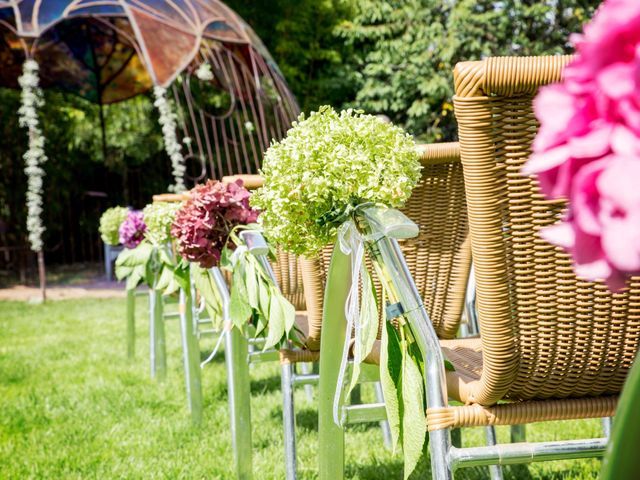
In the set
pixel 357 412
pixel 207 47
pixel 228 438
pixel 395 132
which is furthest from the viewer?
pixel 207 47

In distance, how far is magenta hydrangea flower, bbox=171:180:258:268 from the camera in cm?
185

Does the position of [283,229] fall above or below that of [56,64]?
below

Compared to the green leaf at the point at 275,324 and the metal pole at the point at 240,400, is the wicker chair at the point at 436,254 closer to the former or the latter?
the green leaf at the point at 275,324

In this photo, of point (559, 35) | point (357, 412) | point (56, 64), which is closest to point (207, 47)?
point (56, 64)

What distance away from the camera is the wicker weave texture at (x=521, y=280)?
1.02m

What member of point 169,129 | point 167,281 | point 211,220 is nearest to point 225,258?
point 211,220

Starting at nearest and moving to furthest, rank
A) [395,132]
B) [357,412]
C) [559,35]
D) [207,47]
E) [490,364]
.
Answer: [490,364] → [395,132] → [357,412] → [207,47] → [559,35]

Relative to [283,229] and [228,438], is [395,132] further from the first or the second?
[228,438]

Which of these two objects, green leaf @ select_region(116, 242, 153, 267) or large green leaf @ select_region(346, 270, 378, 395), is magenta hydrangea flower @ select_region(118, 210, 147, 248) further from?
large green leaf @ select_region(346, 270, 378, 395)

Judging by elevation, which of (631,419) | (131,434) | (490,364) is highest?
(631,419)

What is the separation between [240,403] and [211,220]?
0.56m

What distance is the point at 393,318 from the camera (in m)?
1.13

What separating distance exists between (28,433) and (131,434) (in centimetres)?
40

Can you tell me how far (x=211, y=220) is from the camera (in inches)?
73.1
